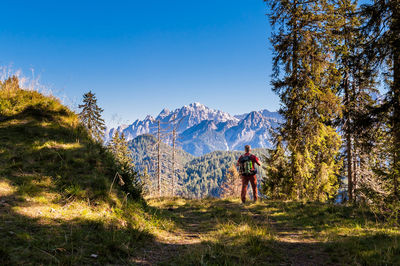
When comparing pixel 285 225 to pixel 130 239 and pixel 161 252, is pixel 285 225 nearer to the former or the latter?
pixel 161 252

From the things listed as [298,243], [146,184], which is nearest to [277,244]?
[298,243]

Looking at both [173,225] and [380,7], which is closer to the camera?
[173,225]

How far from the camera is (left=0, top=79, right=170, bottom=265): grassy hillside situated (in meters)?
3.50

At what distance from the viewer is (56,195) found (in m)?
5.17

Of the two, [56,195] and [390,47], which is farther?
[390,47]

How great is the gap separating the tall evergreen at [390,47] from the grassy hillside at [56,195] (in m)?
9.06

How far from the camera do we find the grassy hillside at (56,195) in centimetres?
350

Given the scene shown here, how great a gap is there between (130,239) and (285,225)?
5.21 m

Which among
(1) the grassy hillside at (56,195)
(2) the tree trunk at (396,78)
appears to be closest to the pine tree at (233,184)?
(2) the tree trunk at (396,78)

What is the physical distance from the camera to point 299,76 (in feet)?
44.2

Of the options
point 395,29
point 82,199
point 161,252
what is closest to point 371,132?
point 395,29

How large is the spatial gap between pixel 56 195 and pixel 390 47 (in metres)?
12.0

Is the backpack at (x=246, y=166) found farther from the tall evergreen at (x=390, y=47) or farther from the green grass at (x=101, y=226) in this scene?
the tall evergreen at (x=390, y=47)

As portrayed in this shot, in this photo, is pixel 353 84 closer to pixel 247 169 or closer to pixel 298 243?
pixel 247 169
